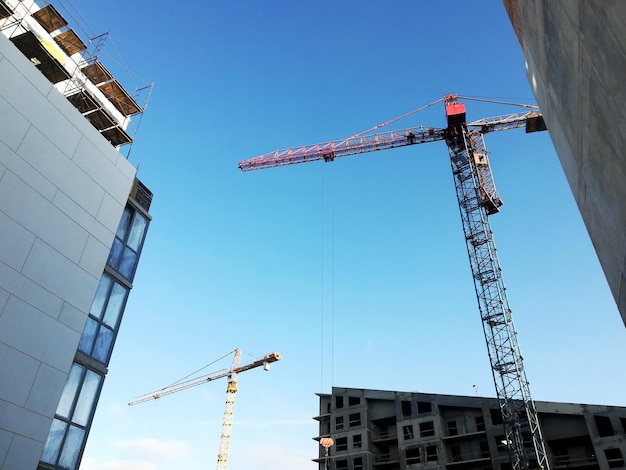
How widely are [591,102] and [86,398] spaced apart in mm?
17844

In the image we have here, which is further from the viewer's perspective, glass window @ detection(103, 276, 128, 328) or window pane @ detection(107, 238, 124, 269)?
window pane @ detection(107, 238, 124, 269)

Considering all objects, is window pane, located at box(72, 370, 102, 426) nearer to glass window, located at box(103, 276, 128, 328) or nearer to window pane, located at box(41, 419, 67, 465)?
window pane, located at box(41, 419, 67, 465)

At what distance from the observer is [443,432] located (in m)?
46.8

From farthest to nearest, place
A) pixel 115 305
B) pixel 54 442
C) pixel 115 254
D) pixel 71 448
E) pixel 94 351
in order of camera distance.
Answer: pixel 115 254, pixel 115 305, pixel 94 351, pixel 71 448, pixel 54 442

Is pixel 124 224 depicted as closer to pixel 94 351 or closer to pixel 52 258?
pixel 52 258

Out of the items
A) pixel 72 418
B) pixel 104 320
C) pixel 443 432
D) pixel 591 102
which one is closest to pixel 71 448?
pixel 72 418

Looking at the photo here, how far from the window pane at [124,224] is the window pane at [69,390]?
19.8ft

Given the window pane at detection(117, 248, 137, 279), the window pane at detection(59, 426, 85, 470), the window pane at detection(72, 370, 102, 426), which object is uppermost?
the window pane at detection(117, 248, 137, 279)

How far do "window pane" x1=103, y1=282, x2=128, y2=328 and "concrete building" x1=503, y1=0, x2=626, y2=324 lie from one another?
16909mm

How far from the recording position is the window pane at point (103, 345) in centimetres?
1780

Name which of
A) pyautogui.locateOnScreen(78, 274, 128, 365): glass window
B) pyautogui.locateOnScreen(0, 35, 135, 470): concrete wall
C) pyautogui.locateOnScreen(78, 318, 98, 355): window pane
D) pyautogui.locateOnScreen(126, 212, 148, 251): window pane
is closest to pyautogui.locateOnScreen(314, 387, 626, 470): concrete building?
pyautogui.locateOnScreen(126, 212, 148, 251): window pane

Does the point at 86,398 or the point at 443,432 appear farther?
the point at 443,432

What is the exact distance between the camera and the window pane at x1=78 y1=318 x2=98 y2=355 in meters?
17.2

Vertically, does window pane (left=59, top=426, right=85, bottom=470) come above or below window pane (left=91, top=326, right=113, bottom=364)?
below
